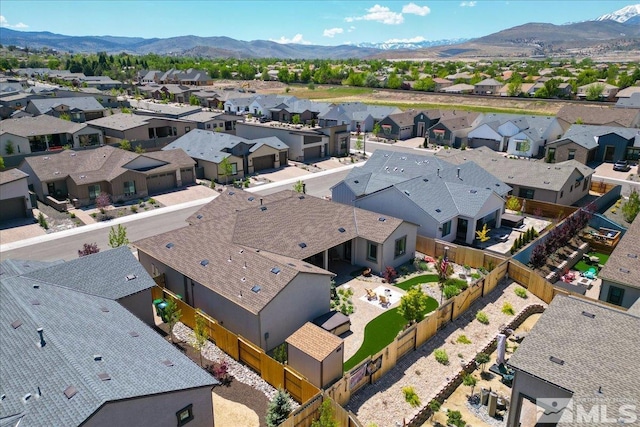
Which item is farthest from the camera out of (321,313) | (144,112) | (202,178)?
(144,112)

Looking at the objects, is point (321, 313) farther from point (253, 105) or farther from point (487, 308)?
point (253, 105)

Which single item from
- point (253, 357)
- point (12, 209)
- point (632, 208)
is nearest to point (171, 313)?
point (253, 357)

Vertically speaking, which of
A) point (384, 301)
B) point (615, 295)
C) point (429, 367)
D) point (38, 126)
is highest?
point (38, 126)

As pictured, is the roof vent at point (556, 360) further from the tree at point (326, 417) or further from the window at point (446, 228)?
the window at point (446, 228)

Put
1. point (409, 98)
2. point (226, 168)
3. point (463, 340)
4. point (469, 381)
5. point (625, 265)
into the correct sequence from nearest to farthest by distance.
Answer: point (469, 381)
point (463, 340)
point (625, 265)
point (226, 168)
point (409, 98)

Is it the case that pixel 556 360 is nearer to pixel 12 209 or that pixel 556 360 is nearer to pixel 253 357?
pixel 253 357

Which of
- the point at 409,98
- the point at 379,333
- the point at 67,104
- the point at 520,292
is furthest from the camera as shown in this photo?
the point at 409,98

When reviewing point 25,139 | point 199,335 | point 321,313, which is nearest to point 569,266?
point 321,313
